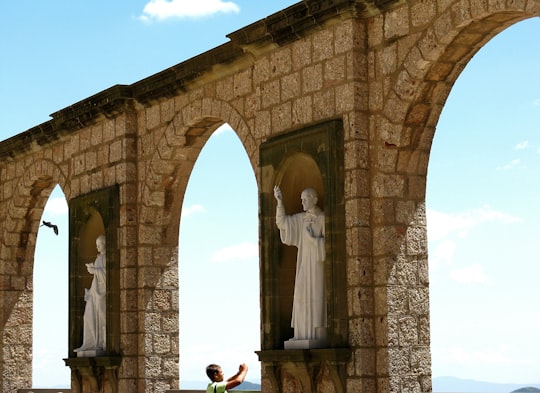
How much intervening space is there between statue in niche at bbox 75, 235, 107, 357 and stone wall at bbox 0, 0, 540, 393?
48cm

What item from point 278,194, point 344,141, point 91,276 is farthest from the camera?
point 91,276

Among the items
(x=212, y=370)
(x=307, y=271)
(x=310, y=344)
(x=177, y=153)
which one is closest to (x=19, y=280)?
(x=177, y=153)

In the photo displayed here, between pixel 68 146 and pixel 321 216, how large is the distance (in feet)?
20.1

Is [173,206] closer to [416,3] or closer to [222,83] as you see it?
[222,83]

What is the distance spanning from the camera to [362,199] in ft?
33.7

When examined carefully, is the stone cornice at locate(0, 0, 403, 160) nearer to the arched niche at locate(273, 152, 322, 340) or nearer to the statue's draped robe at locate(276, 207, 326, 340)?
the arched niche at locate(273, 152, 322, 340)

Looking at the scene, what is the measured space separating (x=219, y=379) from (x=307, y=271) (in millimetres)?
2003

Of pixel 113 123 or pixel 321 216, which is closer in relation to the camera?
pixel 321 216

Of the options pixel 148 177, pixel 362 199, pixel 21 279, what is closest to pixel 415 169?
pixel 362 199

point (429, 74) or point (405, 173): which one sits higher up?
point (429, 74)

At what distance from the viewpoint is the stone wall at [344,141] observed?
9.98 m

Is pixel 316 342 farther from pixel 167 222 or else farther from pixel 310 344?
pixel 167 222

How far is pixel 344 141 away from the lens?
1046 centimetres

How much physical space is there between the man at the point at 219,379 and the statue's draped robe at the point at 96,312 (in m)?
5.73
